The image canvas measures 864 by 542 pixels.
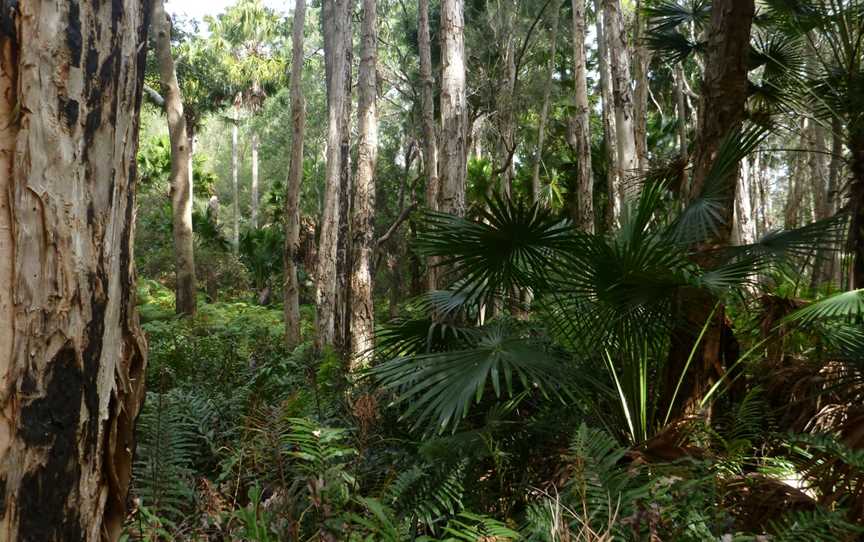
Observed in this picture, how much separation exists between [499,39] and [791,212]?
10066 mm

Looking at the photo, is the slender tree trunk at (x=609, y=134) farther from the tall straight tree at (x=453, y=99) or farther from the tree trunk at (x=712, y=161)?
the tree trunk at (x=712, y=161)

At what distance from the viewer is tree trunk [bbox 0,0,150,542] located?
162 cm

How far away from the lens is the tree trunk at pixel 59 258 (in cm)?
162

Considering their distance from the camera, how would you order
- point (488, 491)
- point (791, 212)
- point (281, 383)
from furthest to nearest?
point (791, 212) < point (281, 383) < point (488, 491)

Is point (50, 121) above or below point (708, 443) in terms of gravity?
above

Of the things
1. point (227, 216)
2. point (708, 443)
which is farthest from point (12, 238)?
point (227, 216)

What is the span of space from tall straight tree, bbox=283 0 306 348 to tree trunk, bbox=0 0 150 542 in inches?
376

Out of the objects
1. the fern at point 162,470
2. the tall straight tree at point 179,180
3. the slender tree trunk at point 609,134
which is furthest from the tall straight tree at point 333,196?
the fern at point 162,470

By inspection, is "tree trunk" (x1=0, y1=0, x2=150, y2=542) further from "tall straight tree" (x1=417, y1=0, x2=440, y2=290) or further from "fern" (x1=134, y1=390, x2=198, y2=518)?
"tall straight tree" (x1=417, y1=0, x2=440, y2=290)

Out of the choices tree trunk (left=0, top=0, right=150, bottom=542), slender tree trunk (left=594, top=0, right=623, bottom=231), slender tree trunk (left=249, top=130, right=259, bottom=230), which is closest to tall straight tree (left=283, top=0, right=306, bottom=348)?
slender tree trunk (left=594, top=0, right=623, bottom=231)

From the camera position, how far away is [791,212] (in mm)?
19094

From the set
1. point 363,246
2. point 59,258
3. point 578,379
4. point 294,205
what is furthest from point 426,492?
point 294,205

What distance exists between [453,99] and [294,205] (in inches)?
203

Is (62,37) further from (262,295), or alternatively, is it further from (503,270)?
(262,295)
